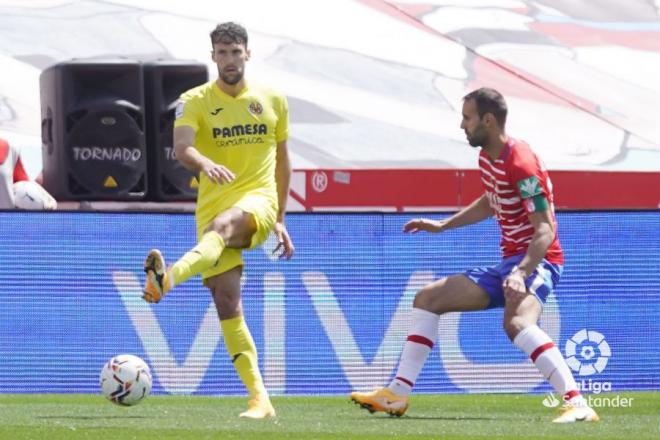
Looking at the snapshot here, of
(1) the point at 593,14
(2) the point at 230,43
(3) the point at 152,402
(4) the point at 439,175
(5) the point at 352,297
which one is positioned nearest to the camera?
(2) the point at 230,43

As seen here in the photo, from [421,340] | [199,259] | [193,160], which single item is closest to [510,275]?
[421,340]

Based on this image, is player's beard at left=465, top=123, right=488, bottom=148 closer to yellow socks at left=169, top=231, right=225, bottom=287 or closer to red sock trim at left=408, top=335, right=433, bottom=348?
red sock trim at left=408, top=335, right=433, bottom=348

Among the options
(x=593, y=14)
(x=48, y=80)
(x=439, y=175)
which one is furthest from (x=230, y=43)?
(x=593, y=14)

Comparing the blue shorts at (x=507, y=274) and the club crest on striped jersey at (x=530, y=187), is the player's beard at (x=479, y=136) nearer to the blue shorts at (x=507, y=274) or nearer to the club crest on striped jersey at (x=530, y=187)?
the club crest on striped jersey at (x=530, y=187)

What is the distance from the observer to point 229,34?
8.48 meters

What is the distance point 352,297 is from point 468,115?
10.3ft

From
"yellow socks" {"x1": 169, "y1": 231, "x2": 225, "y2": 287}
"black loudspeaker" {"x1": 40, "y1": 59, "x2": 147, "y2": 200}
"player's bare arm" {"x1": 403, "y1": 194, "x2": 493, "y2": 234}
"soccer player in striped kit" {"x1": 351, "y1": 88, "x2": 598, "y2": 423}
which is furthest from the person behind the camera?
"black loudspeaker" {"x1": 40, "y1": 59, "x2": 147, "y2": 200}

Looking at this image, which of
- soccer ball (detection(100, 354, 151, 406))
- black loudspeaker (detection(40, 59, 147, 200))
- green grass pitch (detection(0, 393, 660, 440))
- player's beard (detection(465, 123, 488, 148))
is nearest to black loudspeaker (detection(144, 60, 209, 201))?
black loudspeaker (detection(40, 59, 147, 200))

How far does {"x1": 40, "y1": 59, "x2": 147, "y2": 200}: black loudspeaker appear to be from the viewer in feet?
46.2

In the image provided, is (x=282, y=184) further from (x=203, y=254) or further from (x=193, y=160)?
(x=203, y=254)

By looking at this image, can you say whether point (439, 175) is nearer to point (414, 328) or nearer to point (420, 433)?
point (414, 328)

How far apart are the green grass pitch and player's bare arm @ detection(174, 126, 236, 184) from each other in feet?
3.99

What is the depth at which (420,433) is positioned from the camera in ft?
25.6

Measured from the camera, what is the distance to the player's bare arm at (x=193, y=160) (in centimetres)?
802
